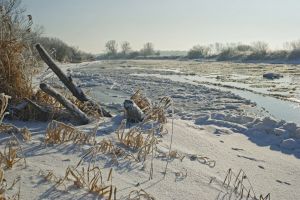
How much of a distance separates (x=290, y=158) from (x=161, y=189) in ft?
9.34

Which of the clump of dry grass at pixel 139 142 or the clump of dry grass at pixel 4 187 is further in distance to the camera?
the clump of dry grass at pixel 139 142

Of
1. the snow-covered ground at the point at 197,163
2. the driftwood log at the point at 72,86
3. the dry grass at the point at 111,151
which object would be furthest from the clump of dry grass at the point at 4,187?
the driftwood log at the point at 72,86

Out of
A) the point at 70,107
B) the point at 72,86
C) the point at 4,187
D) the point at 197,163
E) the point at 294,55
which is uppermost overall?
the point at 72,86

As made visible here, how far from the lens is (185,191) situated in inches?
137

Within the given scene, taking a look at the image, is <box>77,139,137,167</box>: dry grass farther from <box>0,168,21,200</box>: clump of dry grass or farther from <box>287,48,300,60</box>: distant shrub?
<box>287,48,300,60</box>: distant shrub

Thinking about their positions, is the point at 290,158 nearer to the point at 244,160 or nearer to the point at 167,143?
the point at 244,160

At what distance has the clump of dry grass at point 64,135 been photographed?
4371 millimetres

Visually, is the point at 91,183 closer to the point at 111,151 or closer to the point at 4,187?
the point at 4,187

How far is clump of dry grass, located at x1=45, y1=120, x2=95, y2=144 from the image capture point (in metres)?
4.37

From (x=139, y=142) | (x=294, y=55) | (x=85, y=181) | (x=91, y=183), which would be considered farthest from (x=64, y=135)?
(x=294, y=55)

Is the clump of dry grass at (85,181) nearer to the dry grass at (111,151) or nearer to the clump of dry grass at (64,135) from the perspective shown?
the dry grass at (111,151)

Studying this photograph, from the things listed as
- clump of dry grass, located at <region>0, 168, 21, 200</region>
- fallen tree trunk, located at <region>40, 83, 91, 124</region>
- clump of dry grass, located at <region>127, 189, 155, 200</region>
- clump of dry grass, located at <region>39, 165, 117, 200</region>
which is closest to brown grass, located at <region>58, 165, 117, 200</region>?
clump of dry grass, located at <region>39, 165, 117, 200</region>

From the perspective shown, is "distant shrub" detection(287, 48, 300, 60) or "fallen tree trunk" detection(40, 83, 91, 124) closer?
"fallen tree trunk" detection(40, 83, 91, 124)

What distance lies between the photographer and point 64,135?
444 centimetres
